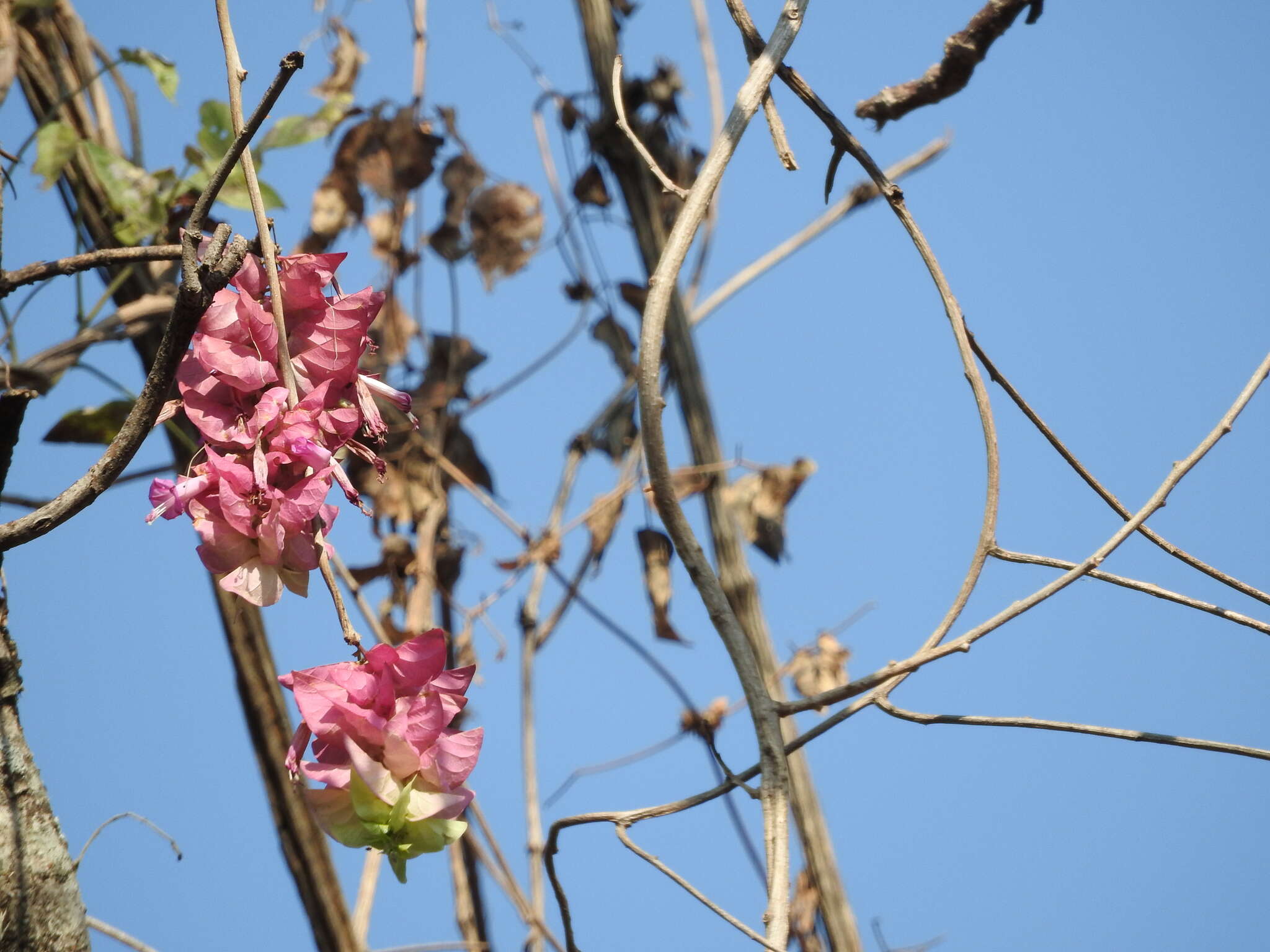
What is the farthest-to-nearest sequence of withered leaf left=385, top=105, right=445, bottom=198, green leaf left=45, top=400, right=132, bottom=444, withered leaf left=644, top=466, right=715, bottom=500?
withered leaf left=385, top=105, right=445, bottom=198
withered leaf left=644, top=466, right=715, bottom=500
green leaf left=45, top=400, right=132, bottom=444

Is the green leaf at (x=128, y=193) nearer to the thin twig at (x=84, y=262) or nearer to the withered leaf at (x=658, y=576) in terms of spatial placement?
the thin twig at (x=84, y=262)

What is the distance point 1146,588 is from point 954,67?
1.16 ft

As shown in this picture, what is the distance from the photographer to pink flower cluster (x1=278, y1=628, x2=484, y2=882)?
471 mm

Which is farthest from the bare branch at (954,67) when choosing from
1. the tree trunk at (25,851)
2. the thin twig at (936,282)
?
the tree trunk at (25,851)

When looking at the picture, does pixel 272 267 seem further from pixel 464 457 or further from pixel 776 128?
pixel 464 457

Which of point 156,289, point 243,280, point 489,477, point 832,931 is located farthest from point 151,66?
point 832,931

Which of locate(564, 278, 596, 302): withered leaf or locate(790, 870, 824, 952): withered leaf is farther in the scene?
Result: locate(564, 278, 596, 302): withered leaf

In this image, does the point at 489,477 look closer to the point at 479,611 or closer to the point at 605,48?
the point at 479,611

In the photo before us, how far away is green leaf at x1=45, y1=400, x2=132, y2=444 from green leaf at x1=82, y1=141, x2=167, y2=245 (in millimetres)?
204

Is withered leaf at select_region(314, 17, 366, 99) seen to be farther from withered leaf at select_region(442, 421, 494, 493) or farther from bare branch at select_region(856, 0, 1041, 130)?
bare branch at select_region(856, 0, 1041, 130)

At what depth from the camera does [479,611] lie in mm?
1380

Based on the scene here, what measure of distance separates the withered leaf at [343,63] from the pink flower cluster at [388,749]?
127cm

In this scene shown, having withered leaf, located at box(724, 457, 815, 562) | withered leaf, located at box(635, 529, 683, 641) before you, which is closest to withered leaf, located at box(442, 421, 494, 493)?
withered leaf, located at box(635, 529, 683, 641)

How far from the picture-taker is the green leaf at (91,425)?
3.49 ft
